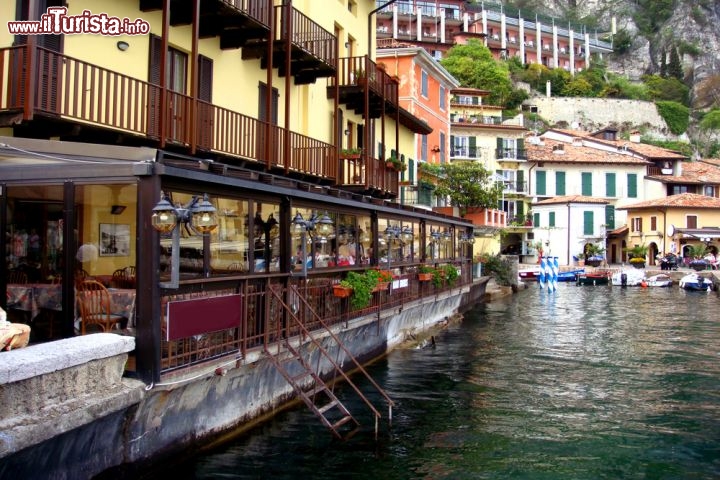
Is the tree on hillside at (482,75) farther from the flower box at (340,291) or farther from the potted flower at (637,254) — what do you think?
the flower box at (340,291)

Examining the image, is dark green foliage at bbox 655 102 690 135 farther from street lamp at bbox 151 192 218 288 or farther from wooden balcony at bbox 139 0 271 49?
street lamp at bbox 151 192 218 288

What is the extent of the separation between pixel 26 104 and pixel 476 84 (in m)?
72.8

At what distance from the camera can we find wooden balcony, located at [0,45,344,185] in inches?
411

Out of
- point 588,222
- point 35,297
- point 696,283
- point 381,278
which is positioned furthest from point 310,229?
point 588,222

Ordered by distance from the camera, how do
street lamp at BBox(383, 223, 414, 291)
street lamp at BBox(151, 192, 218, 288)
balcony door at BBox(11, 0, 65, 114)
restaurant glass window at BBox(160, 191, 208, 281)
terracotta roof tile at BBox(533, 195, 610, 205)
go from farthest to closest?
terracotta roof tile at BBox(533, 195, 610, 205), street lamp at BBox(383, 223, 414, 291), balcony door at BBox(11, 0, 65, 114), restaurant glass window at BBox(160, 191, 208, 281), street lamp at BBox(151, 192, 218, 288)

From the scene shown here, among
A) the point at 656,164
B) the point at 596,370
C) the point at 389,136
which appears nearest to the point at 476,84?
the point at 656,164

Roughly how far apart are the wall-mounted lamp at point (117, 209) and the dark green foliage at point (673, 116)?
92.7 metres

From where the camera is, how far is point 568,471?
31.7ft

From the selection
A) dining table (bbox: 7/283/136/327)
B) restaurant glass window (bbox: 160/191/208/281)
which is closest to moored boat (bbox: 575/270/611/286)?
restaurant glass window (bbox: 160/191/208/281)

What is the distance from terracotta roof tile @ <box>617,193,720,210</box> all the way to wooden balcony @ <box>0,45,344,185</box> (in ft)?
158

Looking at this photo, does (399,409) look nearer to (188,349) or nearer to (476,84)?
(188,349)

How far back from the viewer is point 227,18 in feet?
50.3

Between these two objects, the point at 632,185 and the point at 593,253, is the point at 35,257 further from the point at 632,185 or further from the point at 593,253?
the point at 632,185

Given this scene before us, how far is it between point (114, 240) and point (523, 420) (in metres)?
7.63
